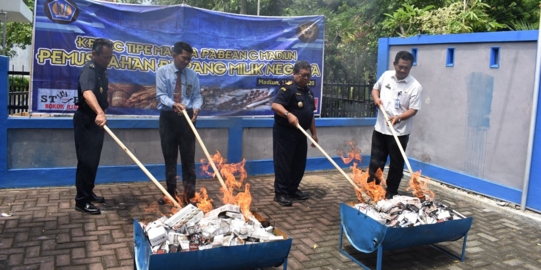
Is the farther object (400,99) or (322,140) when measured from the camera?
(322,140)

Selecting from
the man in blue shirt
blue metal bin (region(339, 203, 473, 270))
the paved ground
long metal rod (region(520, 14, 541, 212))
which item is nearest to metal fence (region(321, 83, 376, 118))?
the paved ground

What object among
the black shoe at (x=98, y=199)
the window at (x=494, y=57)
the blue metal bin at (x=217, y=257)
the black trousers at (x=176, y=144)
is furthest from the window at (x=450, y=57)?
the black shoe at (x=98, y=199)

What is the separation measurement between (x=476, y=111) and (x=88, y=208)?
6.08 m

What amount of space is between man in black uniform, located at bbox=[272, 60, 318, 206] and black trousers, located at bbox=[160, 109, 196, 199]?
1.22 metres

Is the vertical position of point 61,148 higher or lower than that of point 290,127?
lower

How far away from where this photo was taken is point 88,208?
538 centimetres

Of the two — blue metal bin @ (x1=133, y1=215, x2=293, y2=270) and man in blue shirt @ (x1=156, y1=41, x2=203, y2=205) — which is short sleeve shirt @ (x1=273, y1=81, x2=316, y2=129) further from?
blue metal bin @ (x1=133, y1=215, x2=293, y2=270)

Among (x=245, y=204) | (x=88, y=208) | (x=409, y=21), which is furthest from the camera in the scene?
(x=409, y=21)

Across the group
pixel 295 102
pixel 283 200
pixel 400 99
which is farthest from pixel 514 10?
pixel 283 200

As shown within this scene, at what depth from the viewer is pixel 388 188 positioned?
630cm

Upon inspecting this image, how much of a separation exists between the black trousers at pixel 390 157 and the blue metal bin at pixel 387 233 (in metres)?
1.80

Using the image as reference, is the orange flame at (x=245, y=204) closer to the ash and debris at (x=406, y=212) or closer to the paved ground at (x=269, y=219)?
the paved ground at (x=269, y=219)

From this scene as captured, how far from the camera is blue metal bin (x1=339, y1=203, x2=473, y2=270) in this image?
3.86 meters

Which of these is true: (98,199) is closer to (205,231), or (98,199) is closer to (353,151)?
(205,231)
